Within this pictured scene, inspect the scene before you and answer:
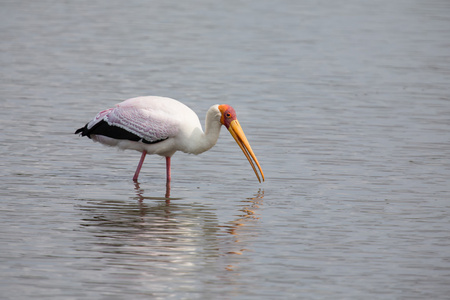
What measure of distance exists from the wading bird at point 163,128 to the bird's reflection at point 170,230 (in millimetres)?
689

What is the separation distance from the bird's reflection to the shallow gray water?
0.03 m

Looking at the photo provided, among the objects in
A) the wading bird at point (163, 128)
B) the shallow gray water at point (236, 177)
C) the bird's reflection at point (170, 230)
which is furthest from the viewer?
the wading bird at point (163, 128)

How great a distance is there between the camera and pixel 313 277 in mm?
8297

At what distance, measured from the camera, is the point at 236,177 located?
40.1 feet

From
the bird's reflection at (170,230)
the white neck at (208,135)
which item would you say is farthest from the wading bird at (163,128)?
the bird's reflection at (170,230)

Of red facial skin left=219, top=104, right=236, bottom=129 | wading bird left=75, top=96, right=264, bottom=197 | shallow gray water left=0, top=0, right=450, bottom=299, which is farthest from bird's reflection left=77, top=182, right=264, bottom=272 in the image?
red facial skin left=219, top=104, right=236, bottom=129

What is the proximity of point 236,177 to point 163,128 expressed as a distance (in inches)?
48.1

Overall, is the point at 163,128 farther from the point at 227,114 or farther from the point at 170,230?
the point at 170,230

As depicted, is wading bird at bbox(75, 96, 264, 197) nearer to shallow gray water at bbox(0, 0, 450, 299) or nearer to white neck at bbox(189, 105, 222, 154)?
white neck at bbox(189, 105, 222, 154)

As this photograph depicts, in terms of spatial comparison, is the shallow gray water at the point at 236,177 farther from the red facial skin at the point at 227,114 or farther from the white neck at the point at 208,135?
the red facial skin at the point at 227,114

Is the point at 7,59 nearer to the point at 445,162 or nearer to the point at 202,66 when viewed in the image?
the point at 202,66

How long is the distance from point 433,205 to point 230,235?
260 centimetres

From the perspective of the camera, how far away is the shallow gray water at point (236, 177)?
8.29m

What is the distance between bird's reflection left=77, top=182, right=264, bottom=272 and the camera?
8727 mm
